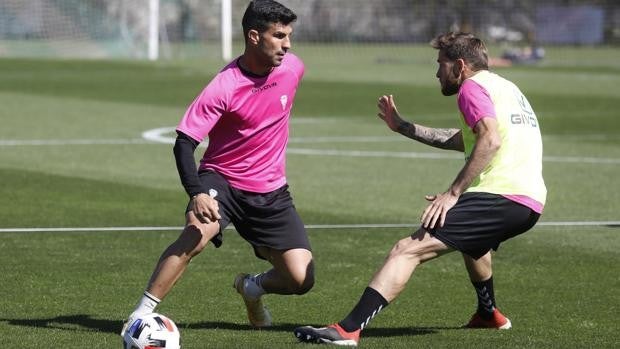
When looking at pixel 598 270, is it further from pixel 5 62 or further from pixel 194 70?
pixel 5 62

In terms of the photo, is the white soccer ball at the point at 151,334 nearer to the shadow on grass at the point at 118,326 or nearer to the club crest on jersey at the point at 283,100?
the shadow on grass at the point at 118,326

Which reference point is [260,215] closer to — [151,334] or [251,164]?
[251,164]

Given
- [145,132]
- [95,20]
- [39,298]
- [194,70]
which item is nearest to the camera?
[39,298]

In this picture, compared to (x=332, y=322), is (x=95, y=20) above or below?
below

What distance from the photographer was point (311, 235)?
1309 cm

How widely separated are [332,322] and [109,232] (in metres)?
4.36

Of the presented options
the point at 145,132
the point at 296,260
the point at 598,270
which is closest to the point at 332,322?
the point at 296,260

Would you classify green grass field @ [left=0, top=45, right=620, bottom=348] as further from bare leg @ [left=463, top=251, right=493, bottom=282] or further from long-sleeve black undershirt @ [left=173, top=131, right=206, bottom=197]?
long-sleeve black undershirt @ [left=173, top=131, right=206, bottom=197]

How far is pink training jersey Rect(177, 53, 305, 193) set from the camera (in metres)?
8.50

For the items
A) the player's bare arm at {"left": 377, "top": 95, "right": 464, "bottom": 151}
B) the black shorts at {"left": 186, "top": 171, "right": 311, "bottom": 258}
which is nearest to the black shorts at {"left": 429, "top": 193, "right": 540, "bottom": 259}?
the player's bare arm at {"left": 377, "top": 95, "right": 464, "bottom": 151}

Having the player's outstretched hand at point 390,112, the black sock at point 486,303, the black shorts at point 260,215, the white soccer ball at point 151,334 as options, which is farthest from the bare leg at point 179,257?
the black sock at point 486,303

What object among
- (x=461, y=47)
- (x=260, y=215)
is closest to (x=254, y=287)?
(x=260, y=215)

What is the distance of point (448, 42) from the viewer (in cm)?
834

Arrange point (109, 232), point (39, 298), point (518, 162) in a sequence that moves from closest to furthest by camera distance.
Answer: point (518, 162)
point (39, 298)
point (109, 232)
